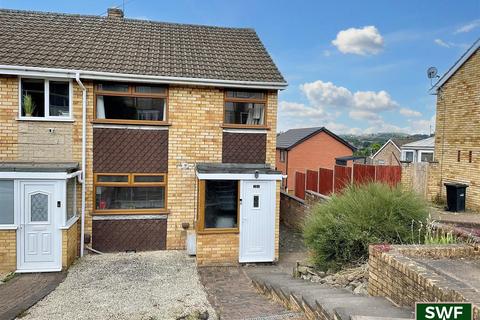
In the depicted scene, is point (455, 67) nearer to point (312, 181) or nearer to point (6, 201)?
point (312, 181)

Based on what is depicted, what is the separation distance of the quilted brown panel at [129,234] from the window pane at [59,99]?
116 inches

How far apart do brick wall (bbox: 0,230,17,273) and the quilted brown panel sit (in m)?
1.87

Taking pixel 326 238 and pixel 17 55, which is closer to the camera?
pixel 326 238

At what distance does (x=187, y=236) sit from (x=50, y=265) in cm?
327

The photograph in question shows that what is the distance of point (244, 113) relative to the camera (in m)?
10.0

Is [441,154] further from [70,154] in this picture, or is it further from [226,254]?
[70,154]

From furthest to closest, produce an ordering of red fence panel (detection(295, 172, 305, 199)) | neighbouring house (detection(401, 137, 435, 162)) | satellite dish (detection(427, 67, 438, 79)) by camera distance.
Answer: neighbouring house (detection(401, 137, 435, 162)) < satellite dish (detection(427, 67, 438, 79)) < red fence panel (detection(295, 172, 305, 199))

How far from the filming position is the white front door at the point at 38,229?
8.12 metres

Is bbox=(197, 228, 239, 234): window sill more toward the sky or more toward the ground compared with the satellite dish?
more toward the ground

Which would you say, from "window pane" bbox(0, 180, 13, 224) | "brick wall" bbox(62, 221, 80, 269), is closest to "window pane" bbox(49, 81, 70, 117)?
"window pane" bbox(0, 180, 13, 224)

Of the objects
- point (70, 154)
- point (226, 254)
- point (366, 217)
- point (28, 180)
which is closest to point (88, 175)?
point (70, 154)

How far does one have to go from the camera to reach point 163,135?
9.65 metres

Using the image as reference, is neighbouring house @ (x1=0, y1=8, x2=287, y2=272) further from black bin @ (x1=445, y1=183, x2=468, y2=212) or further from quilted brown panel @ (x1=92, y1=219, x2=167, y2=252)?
black bin @ (x1=445, y1=183, x2=468, y2=212)

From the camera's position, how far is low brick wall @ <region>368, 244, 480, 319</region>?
12.2ft
